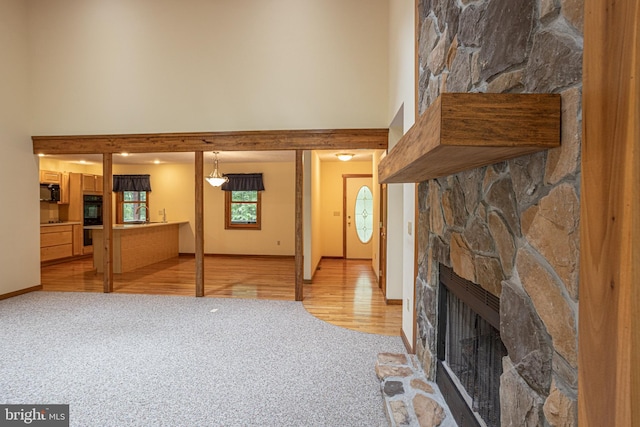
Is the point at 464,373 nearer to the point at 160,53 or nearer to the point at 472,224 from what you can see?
the point at 472,224

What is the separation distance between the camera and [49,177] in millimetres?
6934

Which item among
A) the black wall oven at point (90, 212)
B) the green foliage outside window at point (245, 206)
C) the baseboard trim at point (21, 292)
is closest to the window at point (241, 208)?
the green foliage outside window at point (245, 206)

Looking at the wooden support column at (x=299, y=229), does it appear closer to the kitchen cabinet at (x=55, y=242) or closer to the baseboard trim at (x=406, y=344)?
the baseboard trim at (x=406, y=344)

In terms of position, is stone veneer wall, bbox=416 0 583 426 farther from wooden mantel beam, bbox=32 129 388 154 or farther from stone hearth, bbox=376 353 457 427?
wooden mantel beam, bbox=32 129 388 154

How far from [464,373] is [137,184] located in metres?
8.86

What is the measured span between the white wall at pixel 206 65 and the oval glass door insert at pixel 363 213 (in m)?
3.55

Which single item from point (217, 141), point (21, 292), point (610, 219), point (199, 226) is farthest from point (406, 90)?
point (21, 292)

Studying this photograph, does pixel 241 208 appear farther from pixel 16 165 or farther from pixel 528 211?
pixel 528 211

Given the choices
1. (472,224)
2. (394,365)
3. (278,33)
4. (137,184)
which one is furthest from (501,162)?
(137,184)

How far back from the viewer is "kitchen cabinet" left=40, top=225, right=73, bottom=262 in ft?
21.6

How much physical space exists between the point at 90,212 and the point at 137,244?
97.9 inches

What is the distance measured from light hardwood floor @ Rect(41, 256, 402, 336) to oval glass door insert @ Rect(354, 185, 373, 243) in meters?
0.67

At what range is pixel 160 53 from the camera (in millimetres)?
4617

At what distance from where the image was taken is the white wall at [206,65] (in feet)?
14.3
